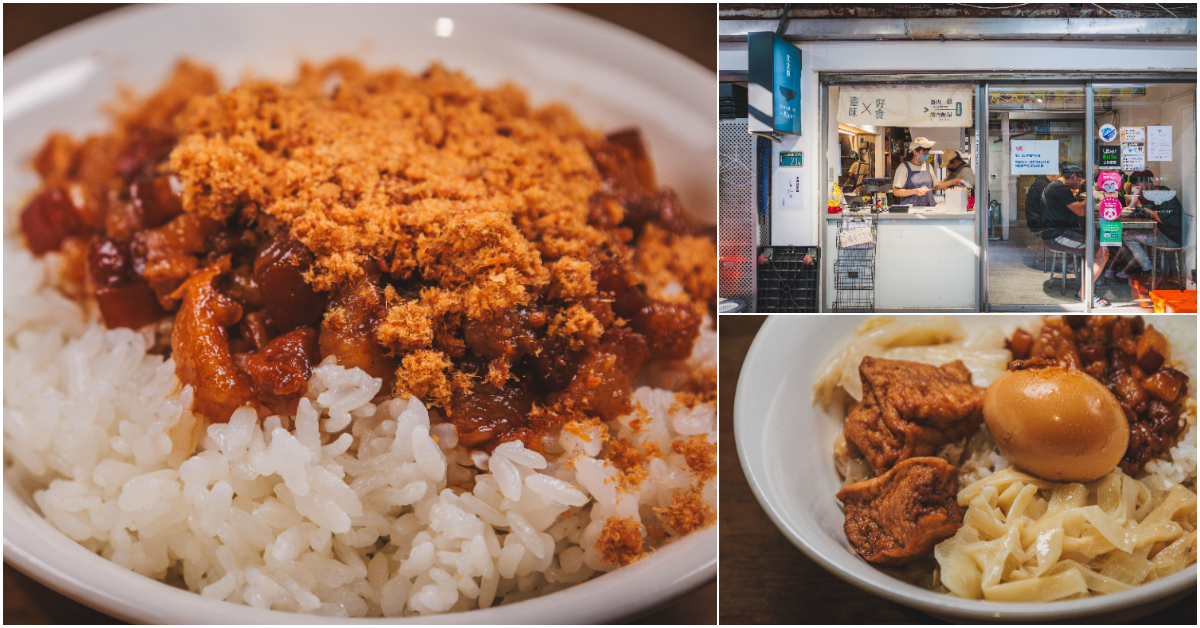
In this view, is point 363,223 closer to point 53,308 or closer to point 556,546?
point 556,546

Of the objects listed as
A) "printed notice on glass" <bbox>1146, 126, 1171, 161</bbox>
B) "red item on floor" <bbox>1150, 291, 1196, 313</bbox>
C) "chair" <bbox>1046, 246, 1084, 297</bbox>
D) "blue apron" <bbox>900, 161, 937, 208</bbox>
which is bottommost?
"red item on floor" <bbox>1150, 291, 1196, 313</bbox>

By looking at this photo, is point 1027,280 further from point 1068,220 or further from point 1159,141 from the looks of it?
point 1159,141

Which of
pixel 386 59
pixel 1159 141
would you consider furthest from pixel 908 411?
pixel 386 59

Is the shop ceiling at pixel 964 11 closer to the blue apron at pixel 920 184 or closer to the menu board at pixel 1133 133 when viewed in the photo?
the menu board at pixel 1133 133

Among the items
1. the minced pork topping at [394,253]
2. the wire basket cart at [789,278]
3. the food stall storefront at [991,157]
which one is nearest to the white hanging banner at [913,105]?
the food stall storefront at [991,157]

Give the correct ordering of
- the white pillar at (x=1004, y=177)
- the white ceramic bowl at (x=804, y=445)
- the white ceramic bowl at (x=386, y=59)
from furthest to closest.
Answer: the white ceramic bowl at (x=386, y=59), the white pillar at (x=1004, y=177), the white ceramic bowl at (x=804, y=445)

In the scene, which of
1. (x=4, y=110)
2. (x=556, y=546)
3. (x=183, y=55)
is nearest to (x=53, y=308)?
(x=4, y=110)

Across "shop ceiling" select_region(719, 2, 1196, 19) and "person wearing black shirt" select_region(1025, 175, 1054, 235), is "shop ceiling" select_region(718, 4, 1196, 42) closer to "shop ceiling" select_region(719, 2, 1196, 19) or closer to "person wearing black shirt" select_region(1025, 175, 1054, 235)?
"shop ceiling" select_region(719, 2, 1196, 19)

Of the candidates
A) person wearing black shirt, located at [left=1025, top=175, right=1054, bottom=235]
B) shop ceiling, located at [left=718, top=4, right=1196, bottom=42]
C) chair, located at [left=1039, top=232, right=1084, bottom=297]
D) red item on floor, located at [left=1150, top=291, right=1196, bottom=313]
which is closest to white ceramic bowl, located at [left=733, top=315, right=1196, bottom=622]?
red item on floor, located at [left=1150, top=291, right=1196, bottom=313]
